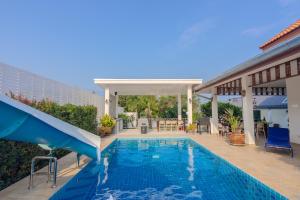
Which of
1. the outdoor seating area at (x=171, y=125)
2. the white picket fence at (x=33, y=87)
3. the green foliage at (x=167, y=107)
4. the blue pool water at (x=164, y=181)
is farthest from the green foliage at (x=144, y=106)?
the blue pool water at (x=164, y=181)

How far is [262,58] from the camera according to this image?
356 inches

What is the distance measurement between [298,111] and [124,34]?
34.3 m

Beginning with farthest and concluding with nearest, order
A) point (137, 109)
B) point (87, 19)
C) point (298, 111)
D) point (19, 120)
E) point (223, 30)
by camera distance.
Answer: point (223, 30) → point (137, 109) → point (87, 19) → point (298, 111) → point (19, 120)

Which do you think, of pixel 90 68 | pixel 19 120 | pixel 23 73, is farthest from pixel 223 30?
pixel 19 120

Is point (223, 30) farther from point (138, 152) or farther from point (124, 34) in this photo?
point (138, 152)

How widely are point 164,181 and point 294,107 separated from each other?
12299 millimetres

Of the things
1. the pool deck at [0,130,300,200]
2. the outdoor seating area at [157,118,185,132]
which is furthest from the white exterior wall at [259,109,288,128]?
the pool deck at [0,130,300,200]

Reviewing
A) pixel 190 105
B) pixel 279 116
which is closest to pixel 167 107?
pixel 190 105

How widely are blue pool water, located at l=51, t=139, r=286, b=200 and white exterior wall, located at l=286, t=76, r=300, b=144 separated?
753cm

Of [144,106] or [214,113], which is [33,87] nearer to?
[214,113]

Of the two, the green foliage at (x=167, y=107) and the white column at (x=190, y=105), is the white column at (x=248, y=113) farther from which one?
the green foliage at (x=167, y=107)

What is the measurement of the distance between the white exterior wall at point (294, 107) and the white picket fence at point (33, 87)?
15136 millimetres

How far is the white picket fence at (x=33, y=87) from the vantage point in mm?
7414

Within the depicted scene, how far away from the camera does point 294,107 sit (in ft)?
49.8
